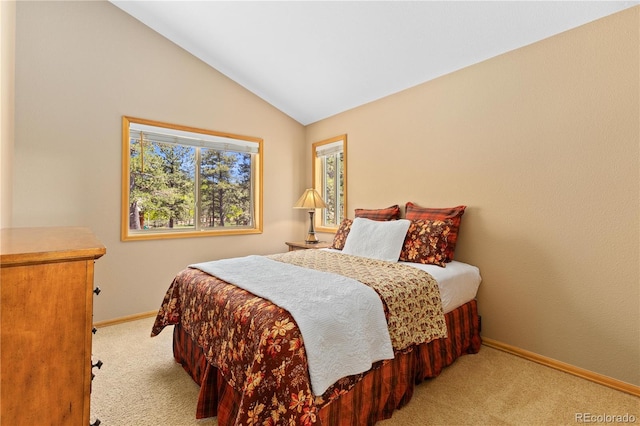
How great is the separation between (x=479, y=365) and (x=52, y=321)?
245 centimetres

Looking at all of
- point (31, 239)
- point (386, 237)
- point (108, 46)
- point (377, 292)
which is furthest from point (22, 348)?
point (108, 46)

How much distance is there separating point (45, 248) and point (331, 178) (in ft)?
11.6

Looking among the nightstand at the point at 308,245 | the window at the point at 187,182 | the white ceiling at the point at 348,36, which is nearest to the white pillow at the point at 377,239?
the nightstand at the point at 308,245

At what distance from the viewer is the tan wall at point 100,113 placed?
2.55 meters

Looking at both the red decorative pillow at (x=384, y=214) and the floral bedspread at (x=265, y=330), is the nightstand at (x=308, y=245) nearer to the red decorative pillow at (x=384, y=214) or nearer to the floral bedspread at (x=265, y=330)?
the red decorative pillow at (x=384, y=214)

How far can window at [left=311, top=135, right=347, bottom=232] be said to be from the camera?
385 centimetres

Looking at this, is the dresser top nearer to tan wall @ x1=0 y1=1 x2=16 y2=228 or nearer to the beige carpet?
the beige carpet

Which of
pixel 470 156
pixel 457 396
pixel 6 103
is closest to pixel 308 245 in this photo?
pixel 470 156

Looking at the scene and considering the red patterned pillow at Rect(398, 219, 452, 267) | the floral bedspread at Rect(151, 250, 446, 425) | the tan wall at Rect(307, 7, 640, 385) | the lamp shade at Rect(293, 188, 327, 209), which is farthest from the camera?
the lamp shade at Rect(293, 188, 327, 209)

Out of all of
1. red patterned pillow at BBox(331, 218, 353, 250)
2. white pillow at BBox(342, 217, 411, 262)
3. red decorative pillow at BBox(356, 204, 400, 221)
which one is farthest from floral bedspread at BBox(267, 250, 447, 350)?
red decorative pillow at BBox(356, 204, 400, 221)

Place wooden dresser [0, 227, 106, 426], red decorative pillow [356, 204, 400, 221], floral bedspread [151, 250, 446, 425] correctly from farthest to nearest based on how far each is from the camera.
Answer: red decorative pillow [356, 204, 400, 221], floral bedspread [151, 250, 446, 425], wooden dresser [0, 227, 106, 426]

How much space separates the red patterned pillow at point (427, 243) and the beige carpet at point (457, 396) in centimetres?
78

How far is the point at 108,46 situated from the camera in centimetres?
289

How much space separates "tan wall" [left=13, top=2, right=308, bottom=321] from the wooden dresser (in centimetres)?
233
